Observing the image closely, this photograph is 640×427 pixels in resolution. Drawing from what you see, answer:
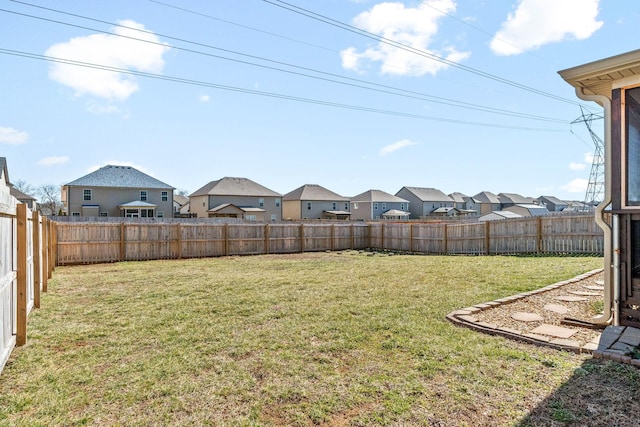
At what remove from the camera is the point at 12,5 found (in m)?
8.84

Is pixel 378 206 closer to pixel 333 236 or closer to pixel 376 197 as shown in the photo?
pixel 376 197

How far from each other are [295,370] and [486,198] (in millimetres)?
59524

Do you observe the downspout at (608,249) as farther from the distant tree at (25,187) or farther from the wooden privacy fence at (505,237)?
the distant tree at (25,187)

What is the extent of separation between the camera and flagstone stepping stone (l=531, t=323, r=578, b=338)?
12.1 ft

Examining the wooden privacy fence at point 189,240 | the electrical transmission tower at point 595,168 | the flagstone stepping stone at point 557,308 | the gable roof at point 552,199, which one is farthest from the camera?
the gable roof at point 552,199

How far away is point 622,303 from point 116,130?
56.2 ft

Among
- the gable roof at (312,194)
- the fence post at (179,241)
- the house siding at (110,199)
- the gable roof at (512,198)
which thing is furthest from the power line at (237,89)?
the gable roof at (512,198)

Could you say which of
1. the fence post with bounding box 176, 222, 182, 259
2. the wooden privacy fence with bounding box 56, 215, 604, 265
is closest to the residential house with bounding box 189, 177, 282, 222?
the wooden privacy fence with bounding box 56, 215, 604, 265

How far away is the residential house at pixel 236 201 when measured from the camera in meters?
32.2

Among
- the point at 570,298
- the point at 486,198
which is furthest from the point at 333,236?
the point at 486,198

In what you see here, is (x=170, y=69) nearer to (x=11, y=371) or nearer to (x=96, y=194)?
(x=11, y=371)

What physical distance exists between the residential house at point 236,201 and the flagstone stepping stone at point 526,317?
29108mm

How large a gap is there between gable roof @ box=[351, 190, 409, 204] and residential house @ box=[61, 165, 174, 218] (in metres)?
24.1

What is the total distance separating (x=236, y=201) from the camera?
33.5 metres
